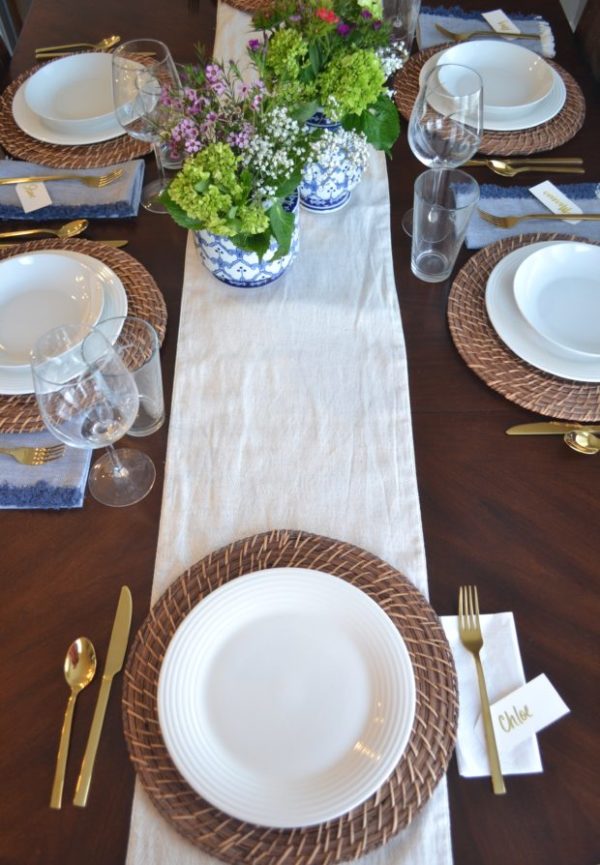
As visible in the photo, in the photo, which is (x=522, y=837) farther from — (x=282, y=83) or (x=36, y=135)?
(x=36, y=135)

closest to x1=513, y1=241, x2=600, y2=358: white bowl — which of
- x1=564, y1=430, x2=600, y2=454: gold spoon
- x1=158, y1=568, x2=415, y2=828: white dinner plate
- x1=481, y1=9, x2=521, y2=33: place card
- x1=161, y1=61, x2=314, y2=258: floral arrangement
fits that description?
x1=564, y1=430, x2=600, y2=454: gold spoon

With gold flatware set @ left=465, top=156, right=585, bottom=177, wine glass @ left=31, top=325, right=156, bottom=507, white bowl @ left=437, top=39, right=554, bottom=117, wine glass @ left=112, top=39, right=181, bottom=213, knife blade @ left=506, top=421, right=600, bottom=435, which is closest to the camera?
wine glass @ left=31, top=325, right=156, bottom=507

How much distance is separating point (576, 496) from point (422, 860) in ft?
1.39

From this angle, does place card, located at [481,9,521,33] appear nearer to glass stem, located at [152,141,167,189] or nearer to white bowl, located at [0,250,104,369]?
glass stem, located at [152,141,167,189]

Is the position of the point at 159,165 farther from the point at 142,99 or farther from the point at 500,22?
the point at 500,22

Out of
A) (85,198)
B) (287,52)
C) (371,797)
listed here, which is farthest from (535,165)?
(371,797)

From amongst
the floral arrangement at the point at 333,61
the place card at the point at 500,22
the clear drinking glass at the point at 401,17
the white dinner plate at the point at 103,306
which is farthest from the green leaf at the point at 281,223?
the place card at the point at 500,22

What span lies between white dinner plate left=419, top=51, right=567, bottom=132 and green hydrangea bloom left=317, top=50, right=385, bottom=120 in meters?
0.36

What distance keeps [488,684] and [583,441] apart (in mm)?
325

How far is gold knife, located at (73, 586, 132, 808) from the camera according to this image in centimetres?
62

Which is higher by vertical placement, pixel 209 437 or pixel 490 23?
pixel 490 23

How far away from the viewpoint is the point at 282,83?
2.71 feet

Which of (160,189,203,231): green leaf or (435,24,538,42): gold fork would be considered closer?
(160,189,203,231): green leaf

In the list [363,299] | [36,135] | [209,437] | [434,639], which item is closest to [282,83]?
[363,299]
